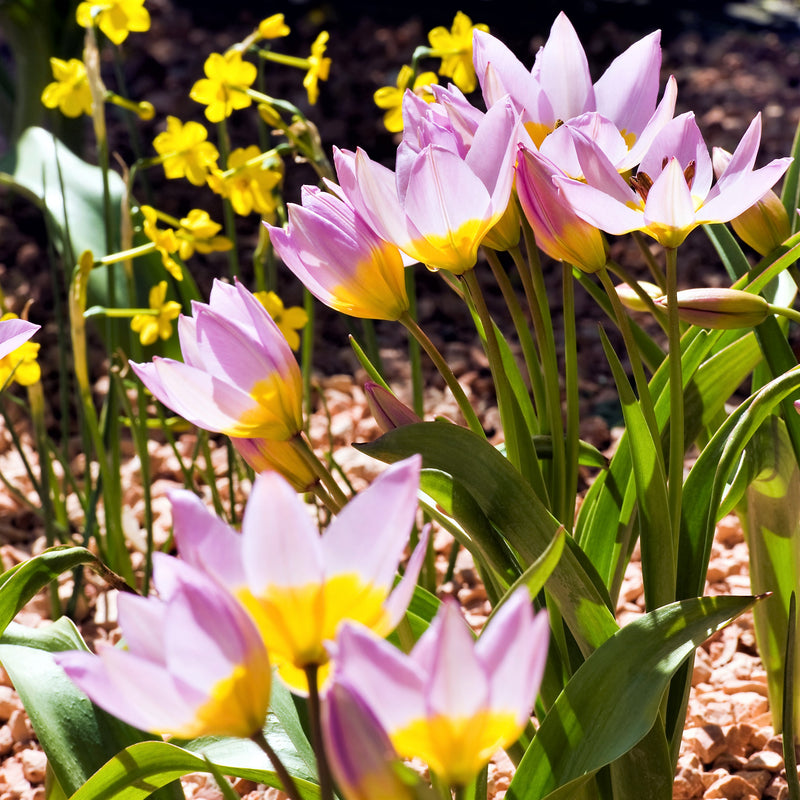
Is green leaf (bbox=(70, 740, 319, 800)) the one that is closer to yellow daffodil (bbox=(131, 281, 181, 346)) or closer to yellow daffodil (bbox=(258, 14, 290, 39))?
yellow daffodil (bbox=(131, 281, 181, 346))

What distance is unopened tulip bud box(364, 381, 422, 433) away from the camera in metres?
0.64

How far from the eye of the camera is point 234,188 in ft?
3.84

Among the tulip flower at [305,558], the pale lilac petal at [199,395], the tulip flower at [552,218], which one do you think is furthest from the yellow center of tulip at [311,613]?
the tulip flower at [552,218]

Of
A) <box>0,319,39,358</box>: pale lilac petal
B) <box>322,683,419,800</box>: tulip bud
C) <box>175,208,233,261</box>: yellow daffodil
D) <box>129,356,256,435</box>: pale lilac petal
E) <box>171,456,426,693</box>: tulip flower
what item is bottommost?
<box>322,683,419,800</box>: tulip bud

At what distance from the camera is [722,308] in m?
0.65

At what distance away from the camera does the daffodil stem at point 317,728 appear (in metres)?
0.37

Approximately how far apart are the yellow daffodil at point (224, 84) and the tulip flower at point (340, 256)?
63 cm

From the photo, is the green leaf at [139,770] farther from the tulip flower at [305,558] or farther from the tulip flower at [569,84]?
the tulip flower at [569,84]

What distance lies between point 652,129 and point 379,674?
0.43 m

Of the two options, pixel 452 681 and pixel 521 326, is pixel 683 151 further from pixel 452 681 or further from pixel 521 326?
pixel 452 681

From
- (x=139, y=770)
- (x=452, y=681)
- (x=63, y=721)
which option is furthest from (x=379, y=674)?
→ (x=63, y=721)

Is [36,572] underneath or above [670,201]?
underneath

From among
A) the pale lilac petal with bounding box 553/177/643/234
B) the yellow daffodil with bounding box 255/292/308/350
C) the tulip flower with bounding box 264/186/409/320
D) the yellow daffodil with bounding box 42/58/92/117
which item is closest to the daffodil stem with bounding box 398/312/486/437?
the tulip flower with bounding box 264/186/409/320

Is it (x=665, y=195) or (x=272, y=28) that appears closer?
(x=665, y=195)
